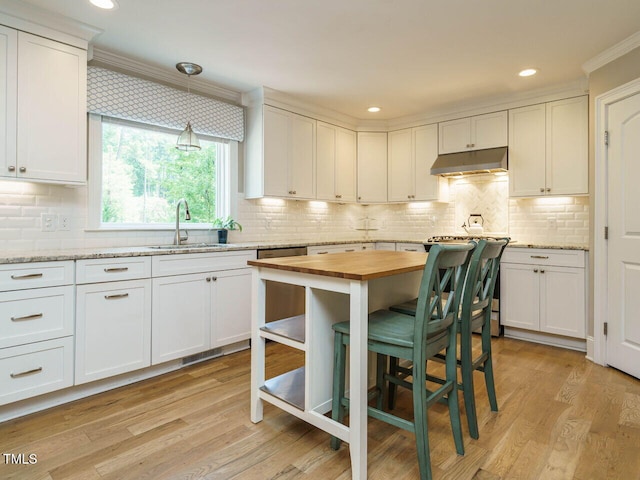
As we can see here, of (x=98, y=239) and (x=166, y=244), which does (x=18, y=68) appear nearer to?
(x=98, y=239)

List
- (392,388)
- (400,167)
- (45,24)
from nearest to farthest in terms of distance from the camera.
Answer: (392,388) → (45,24) → (400,167)

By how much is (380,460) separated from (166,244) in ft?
8.23

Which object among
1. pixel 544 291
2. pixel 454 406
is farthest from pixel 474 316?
pixel 544 291

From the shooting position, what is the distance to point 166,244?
133 inches

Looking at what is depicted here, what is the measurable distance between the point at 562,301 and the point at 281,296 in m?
2.56

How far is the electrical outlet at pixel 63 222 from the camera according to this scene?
2.78m

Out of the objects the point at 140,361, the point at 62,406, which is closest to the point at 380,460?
the point at 140,361

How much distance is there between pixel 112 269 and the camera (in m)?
2.50

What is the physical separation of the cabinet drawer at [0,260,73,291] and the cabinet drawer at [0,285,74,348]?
35 millimetres

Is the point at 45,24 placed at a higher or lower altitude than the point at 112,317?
higher

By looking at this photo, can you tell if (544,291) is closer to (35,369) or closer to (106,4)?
(35,369)

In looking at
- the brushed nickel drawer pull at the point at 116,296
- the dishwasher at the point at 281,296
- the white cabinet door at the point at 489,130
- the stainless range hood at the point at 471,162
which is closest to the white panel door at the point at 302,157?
the dishwasher at the point at 281,296

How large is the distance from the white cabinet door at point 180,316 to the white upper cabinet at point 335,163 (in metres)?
1.96

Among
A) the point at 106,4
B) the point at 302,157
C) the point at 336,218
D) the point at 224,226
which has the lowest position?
the point at 224,226
